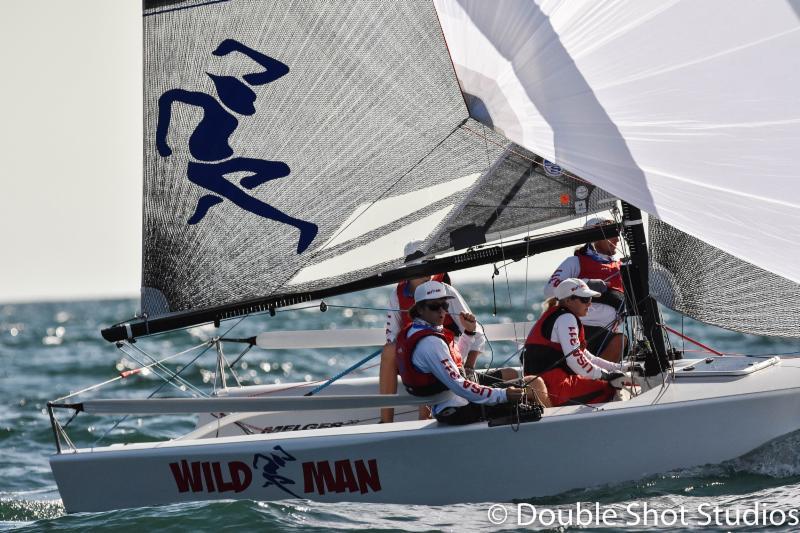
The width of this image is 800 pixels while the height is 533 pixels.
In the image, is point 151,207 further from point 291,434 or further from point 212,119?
point 291,434

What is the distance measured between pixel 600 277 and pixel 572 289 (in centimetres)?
90

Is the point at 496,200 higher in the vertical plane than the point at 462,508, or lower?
higher

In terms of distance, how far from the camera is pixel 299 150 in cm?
535

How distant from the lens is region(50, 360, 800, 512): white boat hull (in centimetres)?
504

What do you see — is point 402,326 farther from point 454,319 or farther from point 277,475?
point 277,475

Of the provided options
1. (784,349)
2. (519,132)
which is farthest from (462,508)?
(784,349)

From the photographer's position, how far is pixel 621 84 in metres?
4.96

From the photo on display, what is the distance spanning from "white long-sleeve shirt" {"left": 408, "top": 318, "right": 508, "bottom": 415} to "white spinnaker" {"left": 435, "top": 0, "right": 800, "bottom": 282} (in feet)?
3.03

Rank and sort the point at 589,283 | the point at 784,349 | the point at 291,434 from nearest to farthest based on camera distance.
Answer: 1. the point at 291,434
2. the point at 589,283
3. the point at 784,349

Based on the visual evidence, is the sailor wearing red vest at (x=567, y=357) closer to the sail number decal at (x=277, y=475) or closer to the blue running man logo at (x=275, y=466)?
the sail number decal at (x=277, y=475)

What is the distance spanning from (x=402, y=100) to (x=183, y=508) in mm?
2039

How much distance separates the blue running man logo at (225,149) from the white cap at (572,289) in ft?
3.80

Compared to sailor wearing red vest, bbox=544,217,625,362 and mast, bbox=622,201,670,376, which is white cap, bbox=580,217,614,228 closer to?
sailor wearing red vest, bbox=544,217,625,362

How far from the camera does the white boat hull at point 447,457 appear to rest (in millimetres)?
5039
